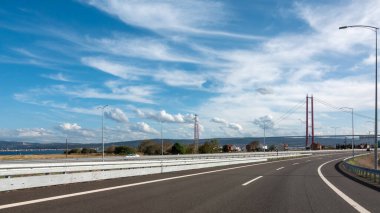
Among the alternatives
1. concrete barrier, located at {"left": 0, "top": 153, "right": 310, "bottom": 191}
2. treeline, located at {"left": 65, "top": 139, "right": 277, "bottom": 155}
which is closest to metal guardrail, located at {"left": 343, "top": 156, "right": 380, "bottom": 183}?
concrete barrier, located at {"left": 0, "top": 153, "right": 310, "bottom": 191}

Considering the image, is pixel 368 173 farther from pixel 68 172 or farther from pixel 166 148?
pixel 166 148

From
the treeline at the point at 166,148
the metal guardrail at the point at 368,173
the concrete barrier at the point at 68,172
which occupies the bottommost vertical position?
the treeline at the point at 166,148

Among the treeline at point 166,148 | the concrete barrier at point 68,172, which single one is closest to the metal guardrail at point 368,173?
the concrete barrier at point 68,172

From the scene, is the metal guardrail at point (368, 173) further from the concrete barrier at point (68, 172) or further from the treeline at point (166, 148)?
the treeline at point (166, 148)

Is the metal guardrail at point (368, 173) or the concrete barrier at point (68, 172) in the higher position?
the concrete barrier at point (68, 172)

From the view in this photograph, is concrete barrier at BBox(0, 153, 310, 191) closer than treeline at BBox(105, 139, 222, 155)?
Yes

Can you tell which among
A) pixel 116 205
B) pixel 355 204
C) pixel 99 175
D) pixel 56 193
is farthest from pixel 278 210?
pixel 99 175

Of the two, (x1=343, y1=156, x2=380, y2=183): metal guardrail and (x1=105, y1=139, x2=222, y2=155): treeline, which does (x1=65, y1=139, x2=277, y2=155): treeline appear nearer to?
(x1=105, y1=139, x2=222, y2=155): treeline

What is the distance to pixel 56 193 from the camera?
13633 millimetres

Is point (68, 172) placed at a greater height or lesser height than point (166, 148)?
greater

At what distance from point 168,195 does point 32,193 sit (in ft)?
13.7

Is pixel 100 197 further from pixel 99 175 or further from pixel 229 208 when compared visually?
pixel 99 175

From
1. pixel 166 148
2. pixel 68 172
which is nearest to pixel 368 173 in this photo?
pixel 68 172

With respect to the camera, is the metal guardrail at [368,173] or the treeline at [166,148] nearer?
the metal guardrail at [368,173]
